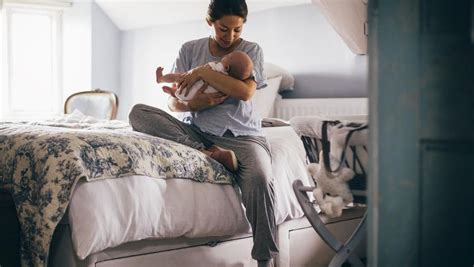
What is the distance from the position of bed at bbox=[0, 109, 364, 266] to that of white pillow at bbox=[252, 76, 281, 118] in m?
1.43

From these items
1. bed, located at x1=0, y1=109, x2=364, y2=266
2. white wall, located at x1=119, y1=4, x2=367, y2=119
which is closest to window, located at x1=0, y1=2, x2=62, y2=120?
white wall, located at x1=119, y1=4, x2=367, y2=119

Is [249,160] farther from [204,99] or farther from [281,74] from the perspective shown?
[281,74]

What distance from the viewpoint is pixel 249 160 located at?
2279 millimetres

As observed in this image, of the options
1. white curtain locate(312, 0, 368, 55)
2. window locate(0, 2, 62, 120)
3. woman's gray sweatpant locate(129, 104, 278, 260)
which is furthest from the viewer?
window locate(0, 2, 62, 120)

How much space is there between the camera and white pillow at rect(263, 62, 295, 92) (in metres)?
4.02

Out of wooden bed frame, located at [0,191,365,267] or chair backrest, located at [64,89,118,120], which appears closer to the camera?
wooden bed frame, located at [0,191,365,267]

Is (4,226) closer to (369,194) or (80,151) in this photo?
(80,151)

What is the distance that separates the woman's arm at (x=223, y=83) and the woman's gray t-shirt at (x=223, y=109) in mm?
92

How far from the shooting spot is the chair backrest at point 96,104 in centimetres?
488

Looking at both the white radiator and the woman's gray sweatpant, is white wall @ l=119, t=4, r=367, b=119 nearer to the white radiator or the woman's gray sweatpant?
the white radiator

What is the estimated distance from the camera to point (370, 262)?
1.07 metres

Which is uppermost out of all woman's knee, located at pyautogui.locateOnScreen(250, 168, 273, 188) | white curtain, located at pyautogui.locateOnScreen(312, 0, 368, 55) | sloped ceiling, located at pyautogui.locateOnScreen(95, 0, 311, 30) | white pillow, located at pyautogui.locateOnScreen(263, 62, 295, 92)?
sloped ceiling, located at pyautogui.locateOnScreen(95, 0, 311, 30)

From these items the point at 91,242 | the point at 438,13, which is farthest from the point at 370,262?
the point at 91,242

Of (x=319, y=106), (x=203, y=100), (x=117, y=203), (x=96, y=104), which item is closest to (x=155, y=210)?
(x=117, y=203)
